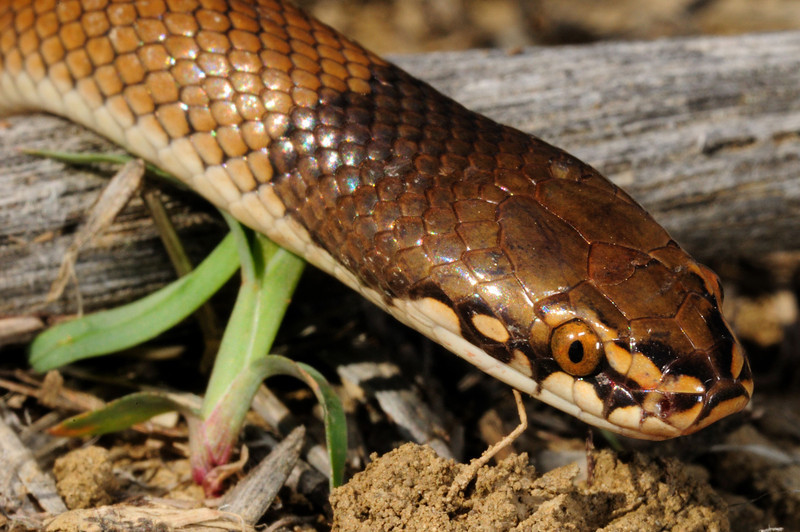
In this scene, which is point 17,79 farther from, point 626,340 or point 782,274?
point 782,274

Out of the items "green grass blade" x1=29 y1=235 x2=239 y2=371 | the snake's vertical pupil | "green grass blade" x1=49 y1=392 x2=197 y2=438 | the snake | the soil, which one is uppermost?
the snake

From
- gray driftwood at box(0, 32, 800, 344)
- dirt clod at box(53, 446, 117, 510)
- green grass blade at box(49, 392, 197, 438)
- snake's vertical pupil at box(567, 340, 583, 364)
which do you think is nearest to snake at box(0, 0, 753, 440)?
snake's vertical pupil at box(567, 340, 583, 364)

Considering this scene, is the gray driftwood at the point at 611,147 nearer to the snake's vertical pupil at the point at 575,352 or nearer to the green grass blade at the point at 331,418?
the green grass blade at the point at 331,418

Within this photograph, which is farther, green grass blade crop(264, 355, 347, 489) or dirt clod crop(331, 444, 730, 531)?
green grass blade crop(264, 355, 347, 489)

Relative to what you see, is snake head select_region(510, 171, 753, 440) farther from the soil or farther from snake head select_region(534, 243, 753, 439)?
the soil

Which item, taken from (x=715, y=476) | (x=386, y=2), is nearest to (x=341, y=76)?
(x=715, y=476)

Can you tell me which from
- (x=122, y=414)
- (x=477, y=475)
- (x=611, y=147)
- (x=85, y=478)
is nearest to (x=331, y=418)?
(x=477, y=475)

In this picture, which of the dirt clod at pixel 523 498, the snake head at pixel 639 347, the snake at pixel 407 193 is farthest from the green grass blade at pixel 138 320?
the snake head at pixel 639 347
